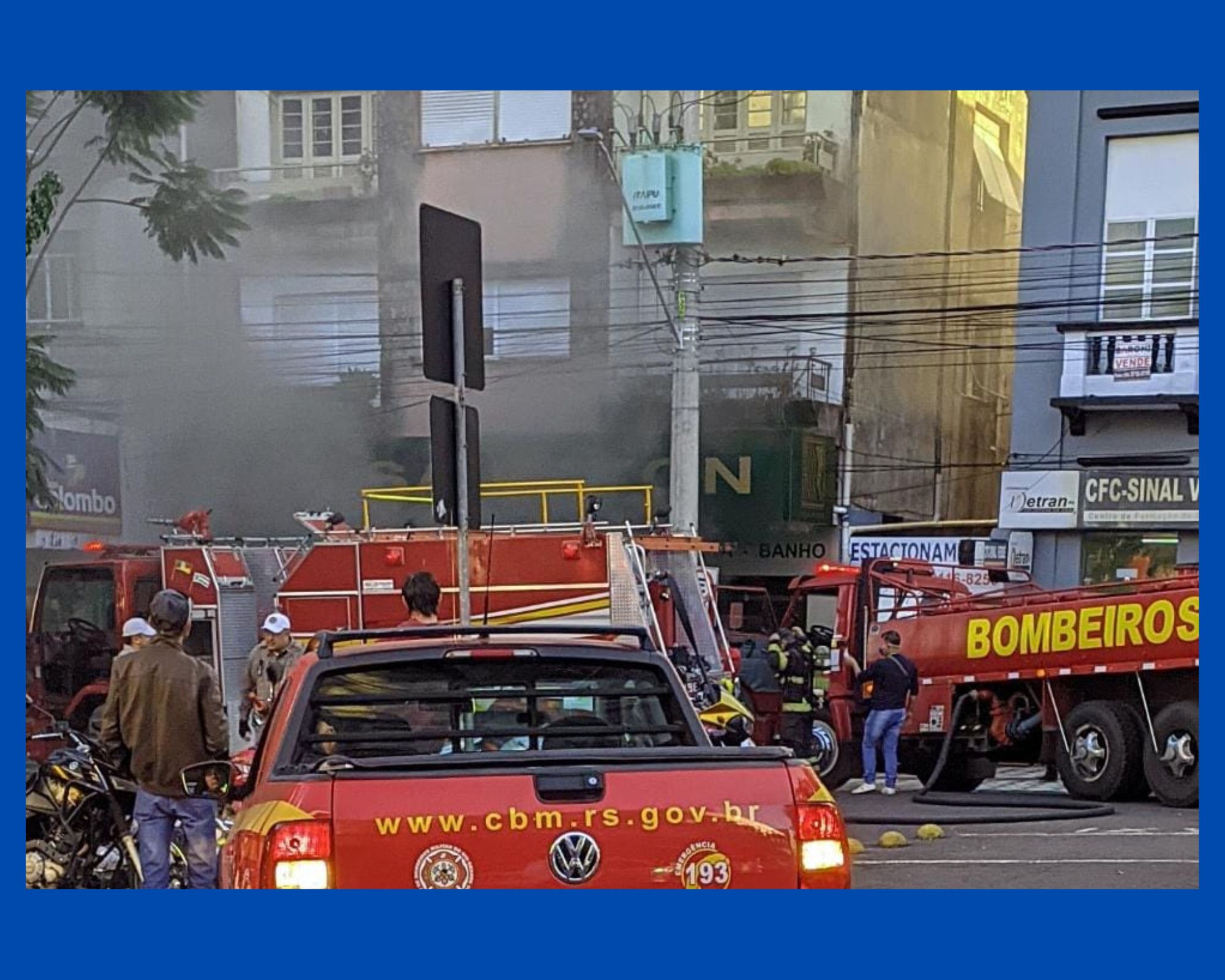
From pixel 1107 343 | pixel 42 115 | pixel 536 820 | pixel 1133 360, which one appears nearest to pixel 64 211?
pixel 42 115

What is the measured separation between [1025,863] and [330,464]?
162 inches

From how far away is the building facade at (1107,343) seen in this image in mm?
8508

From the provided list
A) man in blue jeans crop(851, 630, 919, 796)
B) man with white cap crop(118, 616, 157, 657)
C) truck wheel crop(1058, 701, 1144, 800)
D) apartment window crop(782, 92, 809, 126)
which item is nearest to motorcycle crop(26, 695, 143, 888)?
man with white cap crop(118, 616, 157, 657)

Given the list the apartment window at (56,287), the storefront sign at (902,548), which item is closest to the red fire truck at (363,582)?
the storefront sign at (902,548)

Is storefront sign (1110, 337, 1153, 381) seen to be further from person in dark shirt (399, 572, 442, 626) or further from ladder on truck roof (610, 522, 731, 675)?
person in dark shirt (399, 572, 442, 626)

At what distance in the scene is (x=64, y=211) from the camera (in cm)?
873

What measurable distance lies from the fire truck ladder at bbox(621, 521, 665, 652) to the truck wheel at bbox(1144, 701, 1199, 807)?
9.74 feet

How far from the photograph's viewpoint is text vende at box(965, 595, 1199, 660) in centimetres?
944

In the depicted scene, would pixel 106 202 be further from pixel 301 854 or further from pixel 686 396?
pixel 301 854

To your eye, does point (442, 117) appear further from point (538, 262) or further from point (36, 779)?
point (36, 779)

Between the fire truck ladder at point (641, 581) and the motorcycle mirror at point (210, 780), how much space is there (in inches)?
155

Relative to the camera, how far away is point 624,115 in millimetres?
8578

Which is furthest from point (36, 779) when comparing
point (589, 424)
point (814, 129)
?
point (814, 129)

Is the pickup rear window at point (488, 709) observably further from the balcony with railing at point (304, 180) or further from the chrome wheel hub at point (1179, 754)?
the chrome wheel hub at point (1179, 754)
